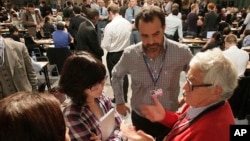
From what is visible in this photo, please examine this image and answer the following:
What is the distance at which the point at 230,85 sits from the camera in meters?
1.44

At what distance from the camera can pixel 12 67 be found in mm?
2699

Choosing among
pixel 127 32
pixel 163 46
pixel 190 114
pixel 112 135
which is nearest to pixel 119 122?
pixel 112 135

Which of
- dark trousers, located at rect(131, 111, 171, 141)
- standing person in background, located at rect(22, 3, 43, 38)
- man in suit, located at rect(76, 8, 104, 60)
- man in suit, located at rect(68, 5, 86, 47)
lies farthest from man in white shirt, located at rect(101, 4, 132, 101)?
standing person in background, located at rect(22, 3, 43, 38)

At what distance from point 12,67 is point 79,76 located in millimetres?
1395

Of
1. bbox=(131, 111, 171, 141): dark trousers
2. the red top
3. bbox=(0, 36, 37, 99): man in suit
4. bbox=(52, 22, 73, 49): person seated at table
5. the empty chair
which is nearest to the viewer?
the red top

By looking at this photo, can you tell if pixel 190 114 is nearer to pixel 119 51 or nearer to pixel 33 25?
pixel 119 51

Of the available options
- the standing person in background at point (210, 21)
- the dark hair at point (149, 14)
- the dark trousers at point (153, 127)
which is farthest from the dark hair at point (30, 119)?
the standing person in background at point (210, 21)

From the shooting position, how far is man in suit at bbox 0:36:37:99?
8.68ft

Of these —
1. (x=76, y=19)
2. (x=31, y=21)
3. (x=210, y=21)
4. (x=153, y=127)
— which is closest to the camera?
(x=153, y=127)

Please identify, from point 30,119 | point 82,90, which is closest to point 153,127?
point 82,90

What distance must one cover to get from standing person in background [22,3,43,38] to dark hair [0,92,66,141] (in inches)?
310

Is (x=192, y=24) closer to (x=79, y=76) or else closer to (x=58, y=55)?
(x=58, y=55)

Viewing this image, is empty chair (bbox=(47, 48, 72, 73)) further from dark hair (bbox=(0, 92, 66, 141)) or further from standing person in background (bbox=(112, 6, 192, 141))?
dark hair (bbox=(0, 92, 66, 141))

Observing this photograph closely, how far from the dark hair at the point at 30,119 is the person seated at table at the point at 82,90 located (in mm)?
516
